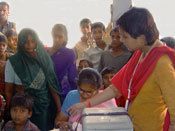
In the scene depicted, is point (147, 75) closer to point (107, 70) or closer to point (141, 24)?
point (141, 24)

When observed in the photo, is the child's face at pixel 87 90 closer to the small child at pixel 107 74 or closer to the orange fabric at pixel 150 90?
the orange fabric at pixel 150 90

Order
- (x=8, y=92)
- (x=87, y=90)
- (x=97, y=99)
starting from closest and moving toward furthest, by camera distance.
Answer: (x=97, y=99)
(x=87, y=90)
(x=8, y=92)

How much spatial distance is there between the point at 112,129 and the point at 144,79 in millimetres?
392

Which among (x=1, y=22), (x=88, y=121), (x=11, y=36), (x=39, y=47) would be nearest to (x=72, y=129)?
(x=88, y=121)

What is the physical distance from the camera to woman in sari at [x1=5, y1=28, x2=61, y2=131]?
8.92 feet

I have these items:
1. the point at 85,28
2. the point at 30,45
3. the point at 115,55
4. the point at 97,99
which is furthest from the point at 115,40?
the point at 97,99

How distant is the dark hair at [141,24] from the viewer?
1.44m

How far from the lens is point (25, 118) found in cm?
256

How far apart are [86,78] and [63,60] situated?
109cm

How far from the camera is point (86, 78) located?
2223mm

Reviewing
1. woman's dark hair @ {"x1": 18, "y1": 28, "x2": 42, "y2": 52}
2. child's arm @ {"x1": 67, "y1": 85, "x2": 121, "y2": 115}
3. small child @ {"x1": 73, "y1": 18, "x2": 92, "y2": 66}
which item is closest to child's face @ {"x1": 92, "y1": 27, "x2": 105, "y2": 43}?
small child @ {"x1": 73, "y1": 18, "x2": 92, "y2": 66}

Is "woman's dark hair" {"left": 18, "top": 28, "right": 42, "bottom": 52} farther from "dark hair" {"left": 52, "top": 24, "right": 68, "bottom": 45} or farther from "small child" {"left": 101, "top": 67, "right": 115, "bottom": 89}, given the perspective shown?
"small child" {"left": 101, "top": 67, "right": 115, "bottom": 89}

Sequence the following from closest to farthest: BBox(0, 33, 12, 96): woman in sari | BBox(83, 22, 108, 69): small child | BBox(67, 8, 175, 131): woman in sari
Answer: BBox(67, 8, 175, 131): woman in sari, BBox(0, 33, 12, 96): woman in sari, BBox(83, 22, 108, 69): small child

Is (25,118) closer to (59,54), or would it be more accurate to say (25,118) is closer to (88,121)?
(59,54)
